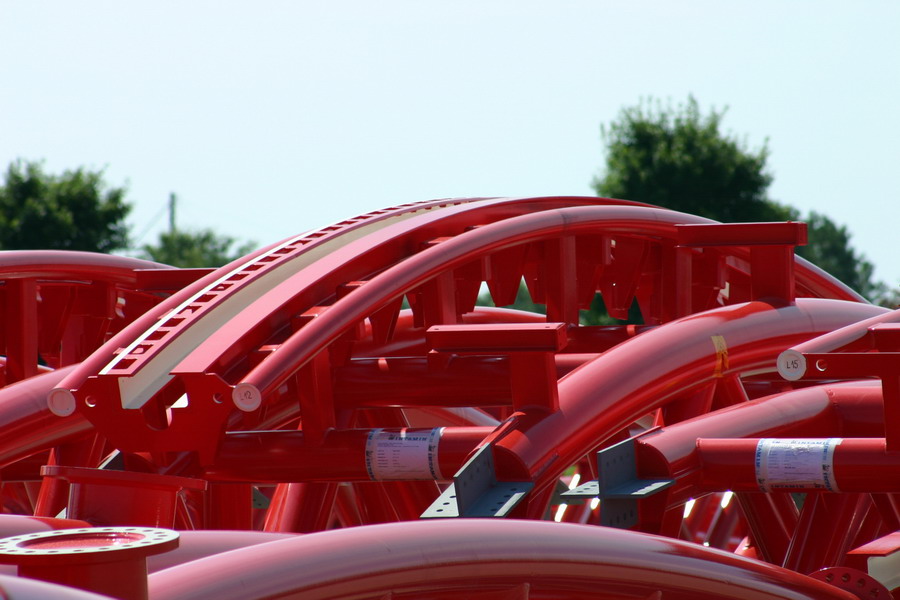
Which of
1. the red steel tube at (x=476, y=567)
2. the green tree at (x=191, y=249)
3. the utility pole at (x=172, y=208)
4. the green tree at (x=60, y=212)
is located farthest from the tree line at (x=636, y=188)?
the red steel tube at (x=476, y=567)

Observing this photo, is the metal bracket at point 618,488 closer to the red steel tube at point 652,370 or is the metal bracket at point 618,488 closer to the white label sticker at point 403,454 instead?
the red steel tube at point 652,370

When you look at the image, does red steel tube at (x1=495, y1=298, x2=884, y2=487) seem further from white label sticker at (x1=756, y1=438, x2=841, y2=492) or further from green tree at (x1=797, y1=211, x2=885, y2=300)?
green tree at (x1=797, y1=211, x2=885, y2=300)

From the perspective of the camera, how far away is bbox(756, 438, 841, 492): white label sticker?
4238 millimetres

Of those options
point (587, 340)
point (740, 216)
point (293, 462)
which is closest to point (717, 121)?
point (740, 216)

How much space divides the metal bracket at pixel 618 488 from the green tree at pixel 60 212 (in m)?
26.6

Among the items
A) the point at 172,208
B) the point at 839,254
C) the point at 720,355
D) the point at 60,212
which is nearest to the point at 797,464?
the point at 720,355

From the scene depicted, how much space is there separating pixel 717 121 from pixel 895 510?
29.9 m

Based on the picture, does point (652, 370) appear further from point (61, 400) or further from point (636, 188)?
point (636, 188)

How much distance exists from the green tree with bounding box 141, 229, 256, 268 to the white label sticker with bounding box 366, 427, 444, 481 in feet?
122

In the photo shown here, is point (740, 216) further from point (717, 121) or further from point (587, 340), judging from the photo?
point (587, 340)

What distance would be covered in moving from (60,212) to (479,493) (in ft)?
88.7

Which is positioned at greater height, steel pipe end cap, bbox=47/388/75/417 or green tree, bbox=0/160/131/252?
green tree, bbox=0/160/131/252

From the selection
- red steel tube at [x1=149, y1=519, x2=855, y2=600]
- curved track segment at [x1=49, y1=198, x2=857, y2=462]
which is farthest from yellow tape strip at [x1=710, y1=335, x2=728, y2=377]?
red steel tube at [x1=149, y1=519, x2=855, y2=600]

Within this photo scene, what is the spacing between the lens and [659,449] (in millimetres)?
4266
